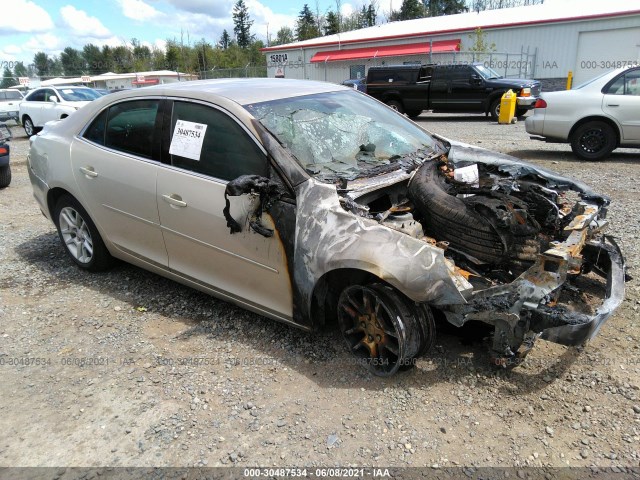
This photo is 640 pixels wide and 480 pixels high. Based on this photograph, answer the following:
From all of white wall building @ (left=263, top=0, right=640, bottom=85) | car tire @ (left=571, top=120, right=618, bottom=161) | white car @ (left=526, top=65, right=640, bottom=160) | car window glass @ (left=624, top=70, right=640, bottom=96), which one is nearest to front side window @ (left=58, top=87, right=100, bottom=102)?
white car @ (left=526, top=65, right=640, bottom=160)

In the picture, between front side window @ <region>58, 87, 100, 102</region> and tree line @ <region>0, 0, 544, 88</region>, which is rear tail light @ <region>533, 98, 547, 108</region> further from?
tree line @ <region>0, 0, 544, 88</region>

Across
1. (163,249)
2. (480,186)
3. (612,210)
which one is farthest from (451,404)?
(612,210)

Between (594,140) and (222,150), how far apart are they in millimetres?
7573

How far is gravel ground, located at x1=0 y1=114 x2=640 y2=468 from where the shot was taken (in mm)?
2449

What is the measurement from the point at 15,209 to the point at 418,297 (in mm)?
6814

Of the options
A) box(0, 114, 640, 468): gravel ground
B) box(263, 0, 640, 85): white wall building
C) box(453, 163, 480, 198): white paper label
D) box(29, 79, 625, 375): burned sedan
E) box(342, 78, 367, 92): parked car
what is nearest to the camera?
box(0, 114, 640, 468): gravel ground

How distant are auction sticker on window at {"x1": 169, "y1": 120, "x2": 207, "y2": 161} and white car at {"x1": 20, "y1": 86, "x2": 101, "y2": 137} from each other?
41.4 feet

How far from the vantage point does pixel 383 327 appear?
2.87 m

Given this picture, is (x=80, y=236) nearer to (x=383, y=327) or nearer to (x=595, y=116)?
(x=383, y=327)

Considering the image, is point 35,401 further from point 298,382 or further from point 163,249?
point 298,382

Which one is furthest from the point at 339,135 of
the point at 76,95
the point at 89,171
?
the point at 76,95

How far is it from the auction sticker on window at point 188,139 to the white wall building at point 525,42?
24.4 meters

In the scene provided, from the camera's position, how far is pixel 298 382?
298 cm

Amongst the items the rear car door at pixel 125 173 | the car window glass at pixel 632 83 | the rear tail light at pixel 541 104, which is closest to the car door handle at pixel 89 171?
the rear car door at pixel 125 173
